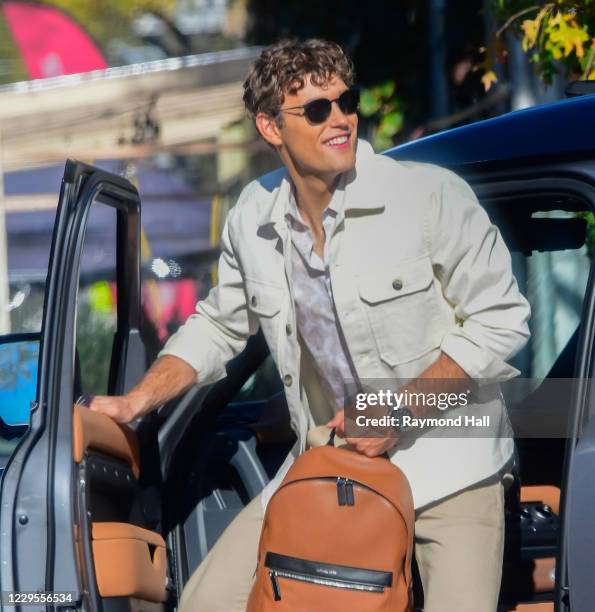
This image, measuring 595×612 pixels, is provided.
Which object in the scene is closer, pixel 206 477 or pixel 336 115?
pixel 336 115

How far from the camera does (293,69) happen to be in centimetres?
280

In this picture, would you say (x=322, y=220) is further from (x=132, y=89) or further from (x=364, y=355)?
(x=132, y=89)

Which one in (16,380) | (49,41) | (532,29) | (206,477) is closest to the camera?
(16,380)

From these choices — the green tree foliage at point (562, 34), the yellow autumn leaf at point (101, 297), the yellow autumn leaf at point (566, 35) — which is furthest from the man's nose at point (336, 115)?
the yellow autumn leaf at point (101, 297)

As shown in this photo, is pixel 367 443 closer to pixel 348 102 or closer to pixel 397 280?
pixel 397 280

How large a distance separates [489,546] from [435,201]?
2.31 ft

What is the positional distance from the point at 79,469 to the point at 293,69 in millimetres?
962

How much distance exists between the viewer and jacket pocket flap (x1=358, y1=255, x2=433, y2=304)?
2.60 m

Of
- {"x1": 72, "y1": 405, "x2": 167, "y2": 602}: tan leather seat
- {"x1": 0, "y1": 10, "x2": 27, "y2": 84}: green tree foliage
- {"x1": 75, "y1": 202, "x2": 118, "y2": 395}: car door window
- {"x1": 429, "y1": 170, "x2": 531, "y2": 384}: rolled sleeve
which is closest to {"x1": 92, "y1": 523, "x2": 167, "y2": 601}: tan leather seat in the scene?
{"x1": 72, "y1": 405, "x2": 167, "y2": 602}: tan leather seat

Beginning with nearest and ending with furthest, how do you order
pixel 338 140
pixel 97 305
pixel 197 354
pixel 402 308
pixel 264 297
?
pixel 402 308
pixel 338 140
pixel 264 297
pixel 197 354
pixel 97 305

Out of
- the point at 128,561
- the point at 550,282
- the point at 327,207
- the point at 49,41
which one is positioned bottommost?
the point at 128,561

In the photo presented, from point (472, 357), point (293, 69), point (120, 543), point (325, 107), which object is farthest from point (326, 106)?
point (120, 543)

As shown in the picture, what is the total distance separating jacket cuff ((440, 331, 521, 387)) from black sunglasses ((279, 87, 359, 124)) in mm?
554

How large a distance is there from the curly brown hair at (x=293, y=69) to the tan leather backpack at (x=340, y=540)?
2.61 ft
